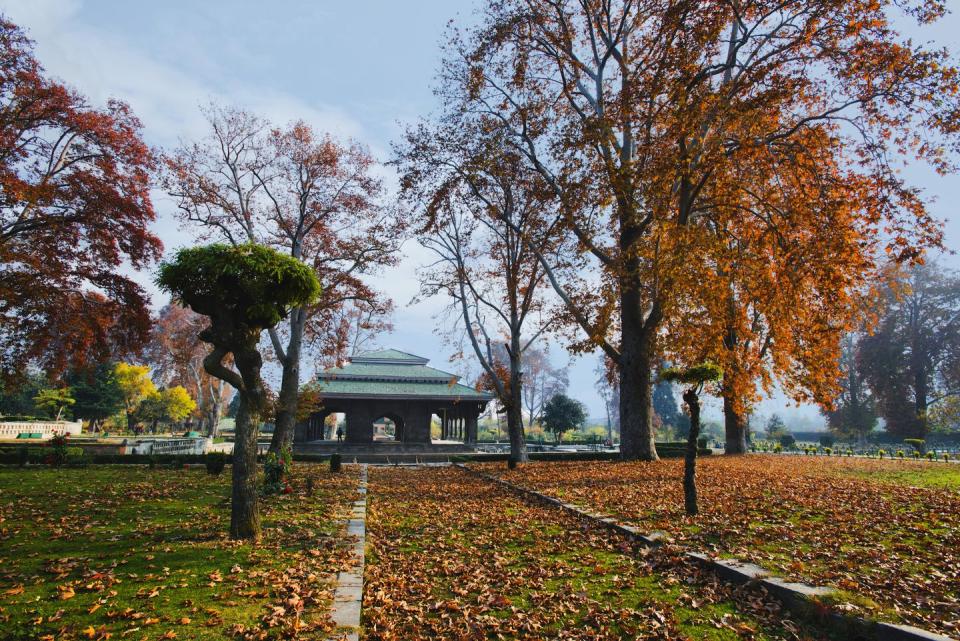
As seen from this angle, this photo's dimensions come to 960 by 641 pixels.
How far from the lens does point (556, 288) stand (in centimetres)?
1741

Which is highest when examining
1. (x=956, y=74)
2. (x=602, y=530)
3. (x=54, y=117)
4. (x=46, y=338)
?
(x=54, y=117)

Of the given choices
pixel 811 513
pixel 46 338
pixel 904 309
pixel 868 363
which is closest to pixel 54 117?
pixel 46 338

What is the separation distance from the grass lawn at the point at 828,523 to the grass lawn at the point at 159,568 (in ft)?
16.3

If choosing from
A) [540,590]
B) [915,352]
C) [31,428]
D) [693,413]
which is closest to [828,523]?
[693,413]

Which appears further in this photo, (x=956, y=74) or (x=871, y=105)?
(x=871, y=105)

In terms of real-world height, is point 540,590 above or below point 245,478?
below

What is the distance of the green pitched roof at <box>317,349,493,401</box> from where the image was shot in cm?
2852

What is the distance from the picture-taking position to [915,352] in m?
44.0

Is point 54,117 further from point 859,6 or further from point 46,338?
point 859,6

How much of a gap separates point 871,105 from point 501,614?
47.5 ft

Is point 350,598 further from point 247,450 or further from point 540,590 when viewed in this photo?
point 247,450

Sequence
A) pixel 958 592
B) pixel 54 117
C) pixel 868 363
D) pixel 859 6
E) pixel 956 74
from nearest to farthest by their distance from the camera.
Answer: pixel 958 592
pixel 956 74
pixel 859 6
pixel 54 117
pixel 868 363

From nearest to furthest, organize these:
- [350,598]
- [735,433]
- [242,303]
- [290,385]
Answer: [350,598] → [242,303] → [290,385] → [735,433]

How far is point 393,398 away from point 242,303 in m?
21.5
